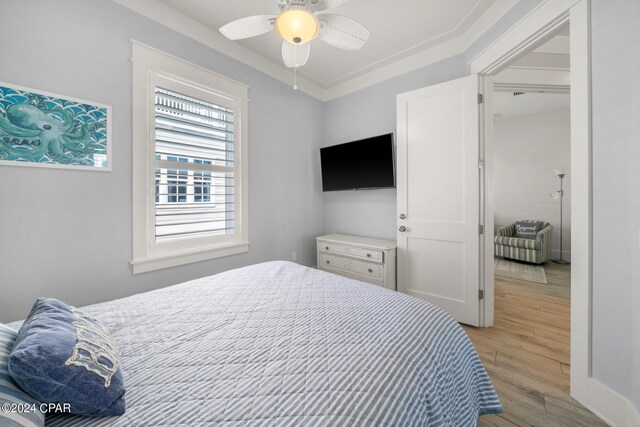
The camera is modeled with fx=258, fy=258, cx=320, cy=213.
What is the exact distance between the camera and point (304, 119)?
3.57 meters

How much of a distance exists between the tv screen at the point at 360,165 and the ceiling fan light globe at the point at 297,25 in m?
1.58

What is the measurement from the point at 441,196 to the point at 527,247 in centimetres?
318

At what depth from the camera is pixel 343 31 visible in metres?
1.75

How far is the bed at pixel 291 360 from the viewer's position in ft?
2.30

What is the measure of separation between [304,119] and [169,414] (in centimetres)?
342

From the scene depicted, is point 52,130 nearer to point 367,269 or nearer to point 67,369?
point 67,369

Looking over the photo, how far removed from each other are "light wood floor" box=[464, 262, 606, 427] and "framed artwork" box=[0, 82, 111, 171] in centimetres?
304

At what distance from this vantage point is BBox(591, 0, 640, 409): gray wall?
1.25 metres

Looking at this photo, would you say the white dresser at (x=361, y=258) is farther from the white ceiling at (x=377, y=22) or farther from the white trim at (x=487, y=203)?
the white ceiling at (x=377, y=22)

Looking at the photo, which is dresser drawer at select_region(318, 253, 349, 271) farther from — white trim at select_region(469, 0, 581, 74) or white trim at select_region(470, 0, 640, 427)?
white trim at select_region(469, 0, 581, 74)

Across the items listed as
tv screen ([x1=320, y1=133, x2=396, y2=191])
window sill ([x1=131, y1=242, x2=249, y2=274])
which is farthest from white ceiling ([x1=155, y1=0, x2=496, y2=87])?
window sill ([x1=131, y1=242, x2=249, y2=274])

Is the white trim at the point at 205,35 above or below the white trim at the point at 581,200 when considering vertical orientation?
above

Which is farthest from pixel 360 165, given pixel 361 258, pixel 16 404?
pixel 16 404

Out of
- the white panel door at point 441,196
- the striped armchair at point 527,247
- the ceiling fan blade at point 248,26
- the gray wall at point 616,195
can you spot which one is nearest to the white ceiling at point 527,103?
the striped armchair at point 527,247
